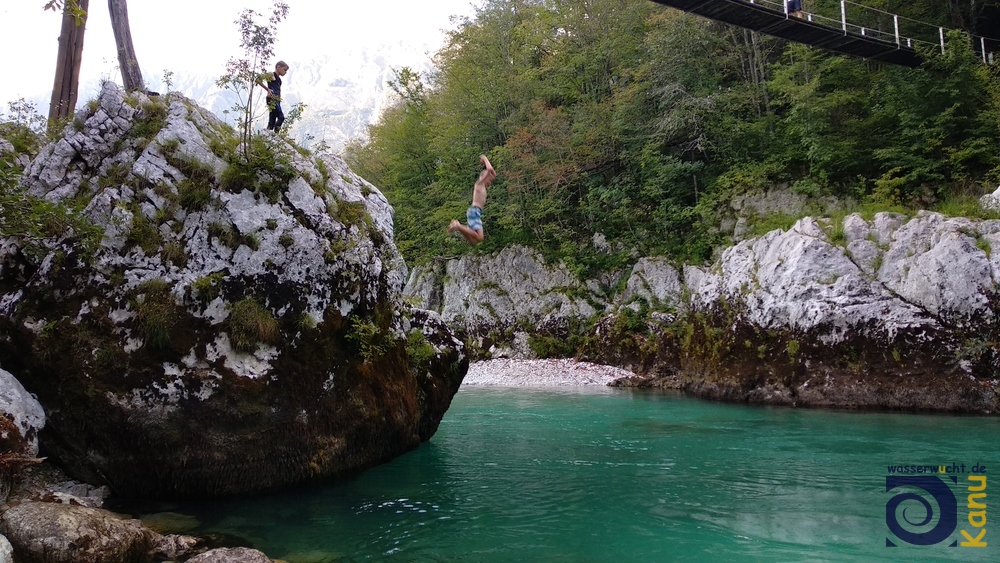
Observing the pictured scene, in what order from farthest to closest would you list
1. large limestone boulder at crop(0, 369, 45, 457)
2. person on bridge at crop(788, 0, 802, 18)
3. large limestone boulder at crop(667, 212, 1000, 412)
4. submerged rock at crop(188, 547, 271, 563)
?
person on bridge at crop(788, 0, 802, 18) → large limestone boulder at crop(667, 212, 1000, 412) → large limestone boulder at crop(0, 369, 45, 457) → submerged rock at crop(188, 547, 271, 563)

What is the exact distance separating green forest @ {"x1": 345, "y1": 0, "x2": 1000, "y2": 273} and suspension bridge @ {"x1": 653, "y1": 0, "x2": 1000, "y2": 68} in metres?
0.81

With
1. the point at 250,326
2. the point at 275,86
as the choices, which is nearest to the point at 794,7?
the point at 275,86

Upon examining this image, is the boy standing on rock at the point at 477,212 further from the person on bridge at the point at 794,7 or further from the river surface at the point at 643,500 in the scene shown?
the person on bridge at the point at 794,7

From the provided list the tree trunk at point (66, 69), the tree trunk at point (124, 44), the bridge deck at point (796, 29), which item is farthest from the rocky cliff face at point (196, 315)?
the bridge deck at point (796, 29)

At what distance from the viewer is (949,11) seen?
22.4 metres

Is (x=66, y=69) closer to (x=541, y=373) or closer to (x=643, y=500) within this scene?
(x=643, y=500)

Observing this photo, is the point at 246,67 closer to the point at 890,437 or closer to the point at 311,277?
the point at 311,277

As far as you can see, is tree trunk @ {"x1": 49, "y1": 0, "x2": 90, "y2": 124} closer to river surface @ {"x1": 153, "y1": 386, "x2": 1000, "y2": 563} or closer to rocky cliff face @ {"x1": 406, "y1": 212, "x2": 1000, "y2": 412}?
river surface @ {"x1": 153, "y1": 386, "x2": 1000, "y2": 563}

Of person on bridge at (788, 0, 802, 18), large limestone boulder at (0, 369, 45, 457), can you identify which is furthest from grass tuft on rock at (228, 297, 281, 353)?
person on bridge at (788, 0, 802, 18)

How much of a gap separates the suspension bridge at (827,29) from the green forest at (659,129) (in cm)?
81

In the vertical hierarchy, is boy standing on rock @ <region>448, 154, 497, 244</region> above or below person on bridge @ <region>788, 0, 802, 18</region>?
below

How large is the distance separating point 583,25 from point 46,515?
2941 centimetres

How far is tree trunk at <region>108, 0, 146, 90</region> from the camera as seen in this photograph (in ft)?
38.8

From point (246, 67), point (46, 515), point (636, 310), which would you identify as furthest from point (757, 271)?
point (46, 515)
